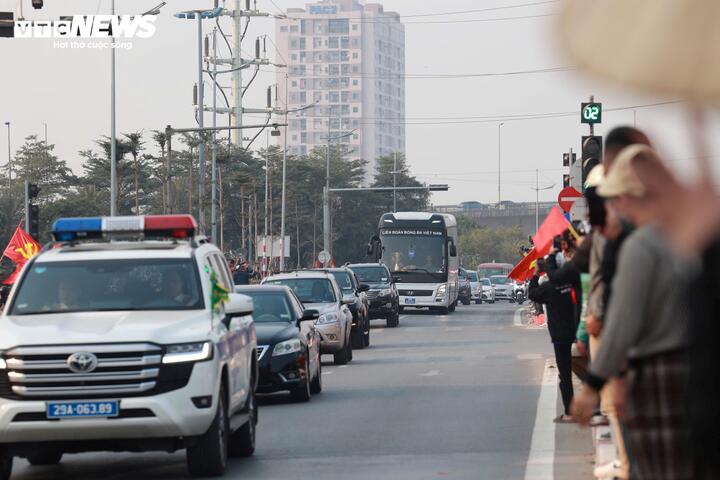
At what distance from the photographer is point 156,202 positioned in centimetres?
9594

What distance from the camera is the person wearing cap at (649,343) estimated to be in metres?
5.18

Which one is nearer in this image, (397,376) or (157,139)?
(397,376)

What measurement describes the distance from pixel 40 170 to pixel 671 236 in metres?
93.8

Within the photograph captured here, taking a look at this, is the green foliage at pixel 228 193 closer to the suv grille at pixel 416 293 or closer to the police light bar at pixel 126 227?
the suv grille at pixel 416 293

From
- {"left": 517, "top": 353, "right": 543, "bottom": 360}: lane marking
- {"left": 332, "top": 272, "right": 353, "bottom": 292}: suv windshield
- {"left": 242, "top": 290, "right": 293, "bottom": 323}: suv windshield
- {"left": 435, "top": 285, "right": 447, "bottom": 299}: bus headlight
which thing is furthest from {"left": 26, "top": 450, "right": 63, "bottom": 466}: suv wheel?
{"left": 435, "top": 285, "right": 447, "bottom": 299}: bus headlight

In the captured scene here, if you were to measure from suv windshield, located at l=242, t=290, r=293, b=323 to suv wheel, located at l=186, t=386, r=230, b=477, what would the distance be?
27.5 ft

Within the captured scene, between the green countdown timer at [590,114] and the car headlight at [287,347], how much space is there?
28.5 ft

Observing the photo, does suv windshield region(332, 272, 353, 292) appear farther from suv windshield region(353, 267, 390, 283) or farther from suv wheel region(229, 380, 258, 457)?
suv wheel region(229, 380, 258, 457)

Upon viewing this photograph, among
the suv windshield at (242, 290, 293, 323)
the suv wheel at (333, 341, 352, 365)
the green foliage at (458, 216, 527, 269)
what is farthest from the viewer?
the green foliage at (458, 216, 527, 269)

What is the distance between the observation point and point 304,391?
19.7 meters

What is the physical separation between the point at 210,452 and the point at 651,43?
9.37m

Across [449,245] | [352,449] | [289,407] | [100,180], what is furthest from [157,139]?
[352,449]

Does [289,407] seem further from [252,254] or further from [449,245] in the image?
[252,254]

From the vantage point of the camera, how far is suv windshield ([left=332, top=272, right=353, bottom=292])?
36.1 metres
